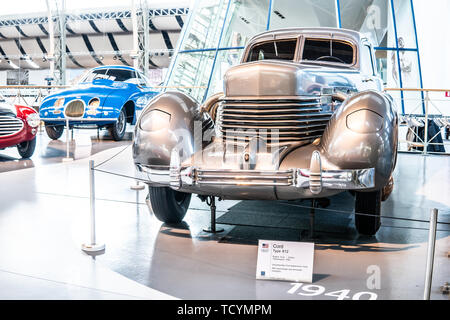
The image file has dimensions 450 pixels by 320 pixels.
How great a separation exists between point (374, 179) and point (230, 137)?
3.91 ft

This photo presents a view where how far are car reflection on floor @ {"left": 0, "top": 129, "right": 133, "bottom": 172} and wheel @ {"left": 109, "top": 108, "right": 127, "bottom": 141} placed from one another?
0.15 metres

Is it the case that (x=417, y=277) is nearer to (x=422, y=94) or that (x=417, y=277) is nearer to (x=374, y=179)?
(x=374, y=179)

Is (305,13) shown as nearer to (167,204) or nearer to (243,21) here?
(243,21)

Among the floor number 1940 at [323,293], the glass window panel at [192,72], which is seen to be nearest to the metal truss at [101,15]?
the glass window panel at [192,72]

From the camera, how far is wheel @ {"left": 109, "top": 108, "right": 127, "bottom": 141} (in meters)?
11.3

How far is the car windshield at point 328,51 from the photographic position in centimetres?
500

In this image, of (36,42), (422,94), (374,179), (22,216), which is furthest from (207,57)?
(36,42)

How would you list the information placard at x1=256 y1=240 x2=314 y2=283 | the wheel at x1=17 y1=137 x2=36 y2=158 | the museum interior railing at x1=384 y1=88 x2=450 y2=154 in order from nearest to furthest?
the information placard at x1=256 y1=240 x2=314 y2=283, the wheel at x1=17 y1=137 x2=36 y2=158, the museum interior railing at x1=384 y1=88 x2=450 y2=154

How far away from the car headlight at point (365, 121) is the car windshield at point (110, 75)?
9.06 meters

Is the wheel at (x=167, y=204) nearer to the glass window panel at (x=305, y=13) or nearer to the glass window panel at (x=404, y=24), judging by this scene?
the glass window panel at (x=305, y=13)

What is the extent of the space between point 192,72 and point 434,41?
7357mm

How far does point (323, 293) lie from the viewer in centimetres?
282

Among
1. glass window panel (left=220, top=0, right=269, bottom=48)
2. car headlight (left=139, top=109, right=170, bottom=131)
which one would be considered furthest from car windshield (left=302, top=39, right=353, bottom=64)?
glass window panel (left=220, top=0, right=269, bottom=48)

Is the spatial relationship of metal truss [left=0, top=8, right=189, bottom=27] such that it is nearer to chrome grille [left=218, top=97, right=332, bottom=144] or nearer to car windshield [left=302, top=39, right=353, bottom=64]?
car windshield [left=302, top=39, right=353, bottom=64]
